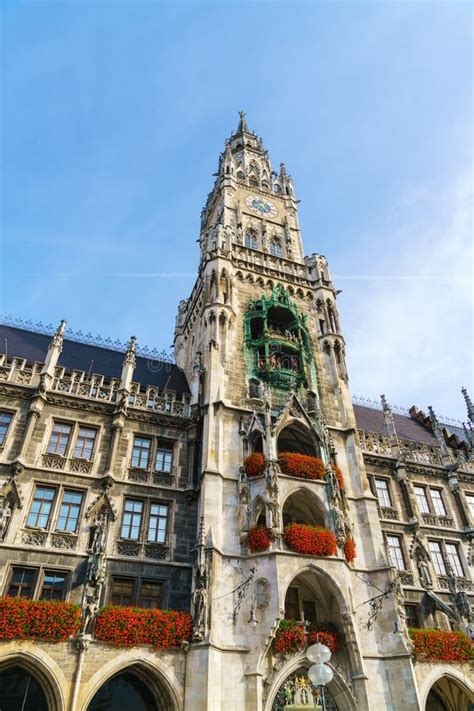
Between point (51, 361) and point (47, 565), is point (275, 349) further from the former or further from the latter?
point (47, 565)

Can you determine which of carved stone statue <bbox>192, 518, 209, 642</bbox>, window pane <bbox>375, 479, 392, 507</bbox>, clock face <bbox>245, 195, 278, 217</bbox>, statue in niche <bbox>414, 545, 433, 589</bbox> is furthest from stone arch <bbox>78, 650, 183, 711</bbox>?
clock face <bbox>245, 195, 278, 217</bbox>

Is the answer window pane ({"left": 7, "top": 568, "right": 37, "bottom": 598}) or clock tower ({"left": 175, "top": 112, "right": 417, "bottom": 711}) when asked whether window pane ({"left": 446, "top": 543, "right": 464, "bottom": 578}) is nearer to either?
clock tower ({"left": 175, "top": 112, "right": 417, "bottom": 711})

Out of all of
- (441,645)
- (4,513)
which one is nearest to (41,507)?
(4,513)

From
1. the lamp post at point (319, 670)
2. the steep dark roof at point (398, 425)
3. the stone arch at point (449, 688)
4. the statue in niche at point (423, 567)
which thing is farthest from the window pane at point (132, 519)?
the steep dark roof at point (398, 425)

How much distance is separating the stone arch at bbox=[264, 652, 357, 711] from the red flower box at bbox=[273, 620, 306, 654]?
0.29 metres

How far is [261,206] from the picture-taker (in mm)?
39188

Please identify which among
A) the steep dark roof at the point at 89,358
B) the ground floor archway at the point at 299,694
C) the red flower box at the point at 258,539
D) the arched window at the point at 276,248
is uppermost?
the arched window at the point at 276,248

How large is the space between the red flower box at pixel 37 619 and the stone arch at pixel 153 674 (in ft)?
5.42

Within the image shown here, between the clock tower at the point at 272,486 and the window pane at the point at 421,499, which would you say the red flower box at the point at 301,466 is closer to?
the clock tower at the point at 272,486

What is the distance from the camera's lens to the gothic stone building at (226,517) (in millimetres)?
17578

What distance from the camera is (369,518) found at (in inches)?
894

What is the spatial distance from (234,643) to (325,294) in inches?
827

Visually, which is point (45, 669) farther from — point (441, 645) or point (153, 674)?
point (441, 645)

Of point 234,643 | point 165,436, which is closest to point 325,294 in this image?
point 165,436
